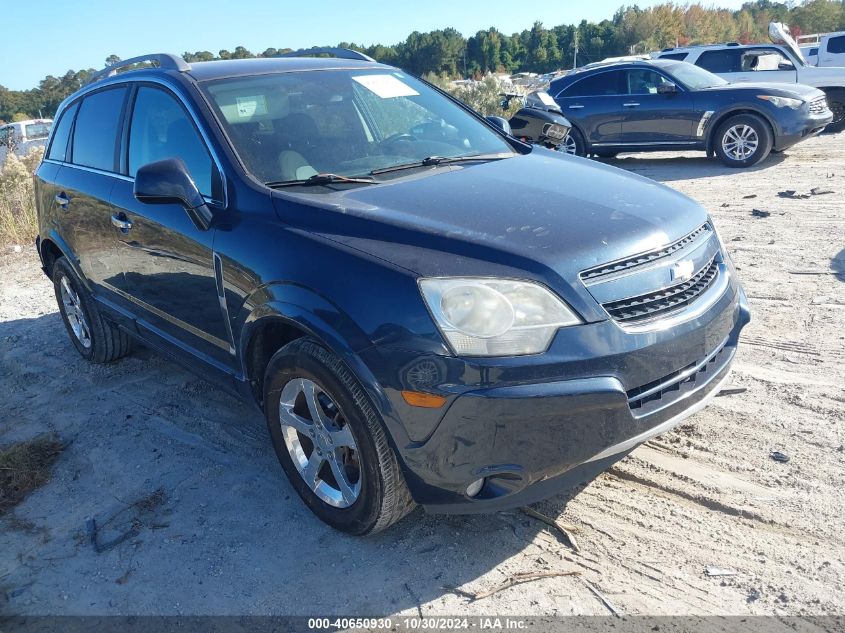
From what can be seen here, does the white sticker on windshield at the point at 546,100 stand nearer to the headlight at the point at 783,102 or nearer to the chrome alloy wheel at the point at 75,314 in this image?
the headlight at the point at 783,102

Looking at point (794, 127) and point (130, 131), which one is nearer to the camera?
point (130, 131)

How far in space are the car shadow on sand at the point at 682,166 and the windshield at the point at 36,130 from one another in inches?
654

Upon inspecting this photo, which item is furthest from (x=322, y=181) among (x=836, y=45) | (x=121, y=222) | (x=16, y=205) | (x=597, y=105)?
(x=836, y=45)

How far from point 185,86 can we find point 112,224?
986 millimetres

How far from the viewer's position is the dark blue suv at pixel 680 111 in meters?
10.4

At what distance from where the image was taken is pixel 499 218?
2.79 m

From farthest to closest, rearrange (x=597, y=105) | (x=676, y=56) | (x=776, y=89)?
(x=676, y=56)
(x=597, y=105)
(x=776, y=89)

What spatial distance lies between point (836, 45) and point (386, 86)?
50.2 feet

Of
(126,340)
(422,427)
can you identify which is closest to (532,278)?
(422,427)

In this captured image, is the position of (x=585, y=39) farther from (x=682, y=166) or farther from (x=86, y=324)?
(x=86, y=324)

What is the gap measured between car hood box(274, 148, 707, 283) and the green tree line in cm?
3851

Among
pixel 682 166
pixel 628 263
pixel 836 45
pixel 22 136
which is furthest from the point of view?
pixel 22 136

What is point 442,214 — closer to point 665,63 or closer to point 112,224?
point 112,224

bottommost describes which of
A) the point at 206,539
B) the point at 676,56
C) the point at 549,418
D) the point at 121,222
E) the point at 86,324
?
the point at 206,539
